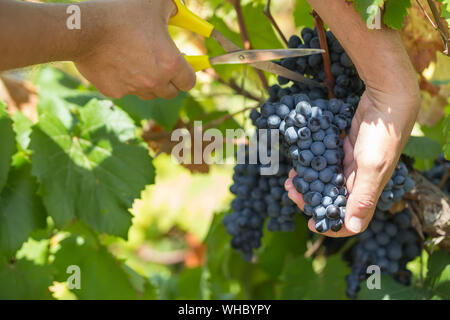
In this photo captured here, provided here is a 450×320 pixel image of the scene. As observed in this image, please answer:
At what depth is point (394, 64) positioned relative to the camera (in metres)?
0.77

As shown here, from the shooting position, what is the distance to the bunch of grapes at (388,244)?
1.09 m

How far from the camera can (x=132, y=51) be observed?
0.87m

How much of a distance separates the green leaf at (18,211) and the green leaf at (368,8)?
32.5 inches

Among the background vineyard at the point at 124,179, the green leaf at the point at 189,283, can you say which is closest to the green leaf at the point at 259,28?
the background vineyard at the point at 124,179

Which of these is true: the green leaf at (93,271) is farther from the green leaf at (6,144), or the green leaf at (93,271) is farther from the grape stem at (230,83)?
the grape stem at (230,83)

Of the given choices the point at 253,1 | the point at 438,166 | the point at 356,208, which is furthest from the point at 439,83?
the point at 356,208

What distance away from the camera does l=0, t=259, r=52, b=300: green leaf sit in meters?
1.17

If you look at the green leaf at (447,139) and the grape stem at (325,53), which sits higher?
the grape stem at (325,53)

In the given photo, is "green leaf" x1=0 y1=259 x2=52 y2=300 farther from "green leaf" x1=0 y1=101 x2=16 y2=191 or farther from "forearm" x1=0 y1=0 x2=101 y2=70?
"forearm" x1=0 y1=0 x2=101 y2=70

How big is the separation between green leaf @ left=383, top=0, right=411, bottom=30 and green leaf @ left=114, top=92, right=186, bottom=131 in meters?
0.68

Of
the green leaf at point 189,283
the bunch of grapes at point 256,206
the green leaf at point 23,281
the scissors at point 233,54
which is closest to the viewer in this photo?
the scissors at point 233,54

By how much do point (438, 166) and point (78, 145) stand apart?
0.88 metres

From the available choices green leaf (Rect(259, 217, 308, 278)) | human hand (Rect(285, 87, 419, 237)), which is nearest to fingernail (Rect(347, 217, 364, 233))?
human hand (Rect(285, 87, 419, 237))
